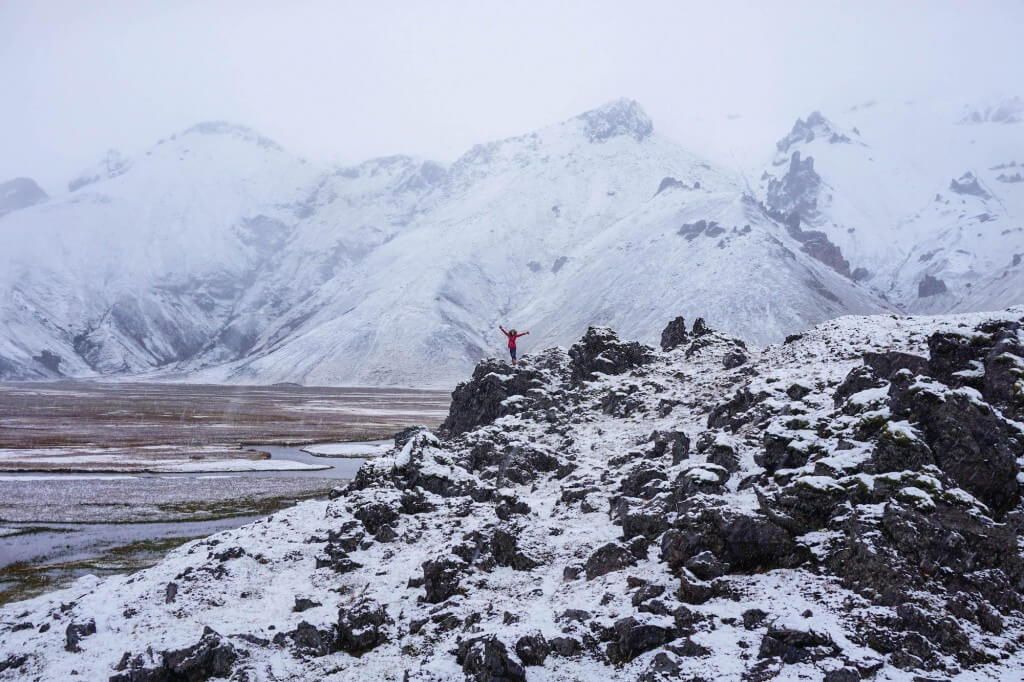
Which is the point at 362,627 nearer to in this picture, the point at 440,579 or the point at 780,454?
the point at 440,579

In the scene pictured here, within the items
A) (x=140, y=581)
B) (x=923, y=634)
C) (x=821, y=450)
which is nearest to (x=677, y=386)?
(x=821, y=450)

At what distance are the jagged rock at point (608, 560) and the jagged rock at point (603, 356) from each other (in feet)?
68.9

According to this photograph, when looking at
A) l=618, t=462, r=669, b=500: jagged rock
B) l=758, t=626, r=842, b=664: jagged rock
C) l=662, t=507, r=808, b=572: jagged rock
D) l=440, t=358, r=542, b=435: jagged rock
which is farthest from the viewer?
l=440, t=358, r=542, b=435: jagged rock

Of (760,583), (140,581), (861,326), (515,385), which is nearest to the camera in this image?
(760,583)

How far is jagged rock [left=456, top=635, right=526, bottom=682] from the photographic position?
725 inches

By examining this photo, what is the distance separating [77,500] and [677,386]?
1767 inches

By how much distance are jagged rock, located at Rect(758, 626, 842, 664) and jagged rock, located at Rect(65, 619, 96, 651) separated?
70.8 feet

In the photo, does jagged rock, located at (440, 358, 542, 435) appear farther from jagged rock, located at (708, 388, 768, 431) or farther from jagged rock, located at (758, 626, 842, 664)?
jagged rock, located at (758, 626, 842, 664)

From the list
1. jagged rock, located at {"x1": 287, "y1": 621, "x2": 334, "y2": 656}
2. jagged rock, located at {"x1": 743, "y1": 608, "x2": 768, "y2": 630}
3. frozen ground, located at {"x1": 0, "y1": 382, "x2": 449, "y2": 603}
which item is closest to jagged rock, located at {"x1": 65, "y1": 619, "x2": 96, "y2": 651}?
jagged rock, located at {"x1": 287, "y1": 621, "x2": 334, "y2": 656}

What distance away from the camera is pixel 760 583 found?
66.4 feet

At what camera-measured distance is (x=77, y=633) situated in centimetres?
2319

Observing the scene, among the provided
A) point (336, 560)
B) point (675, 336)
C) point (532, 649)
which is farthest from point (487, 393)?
point (532, 649)

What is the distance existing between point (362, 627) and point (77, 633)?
988 centimetres

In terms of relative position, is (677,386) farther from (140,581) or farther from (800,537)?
(140,581)
